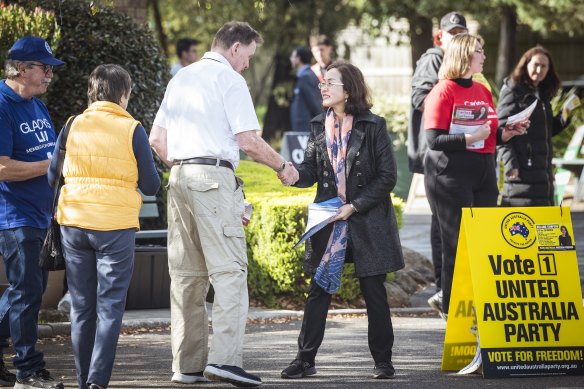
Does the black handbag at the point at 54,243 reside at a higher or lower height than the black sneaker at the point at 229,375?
higher

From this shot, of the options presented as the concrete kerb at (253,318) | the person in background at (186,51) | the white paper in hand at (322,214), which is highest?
the person in background at (186,51)

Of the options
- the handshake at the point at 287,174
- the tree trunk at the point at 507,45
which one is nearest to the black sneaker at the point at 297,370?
the handshake at the point at 287,174

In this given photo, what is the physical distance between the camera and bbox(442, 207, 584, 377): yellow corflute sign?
721 centimetres

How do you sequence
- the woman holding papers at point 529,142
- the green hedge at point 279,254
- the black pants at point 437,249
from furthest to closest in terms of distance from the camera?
1. the green hedge at point 279,254
2. the woman holding papers at point 529,142
3. the black pants at point 437,249

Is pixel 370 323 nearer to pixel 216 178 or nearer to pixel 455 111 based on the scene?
pixel 216 178

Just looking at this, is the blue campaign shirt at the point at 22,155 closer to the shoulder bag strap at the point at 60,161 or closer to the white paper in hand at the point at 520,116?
the shoulder bag strap at the point at 60,161

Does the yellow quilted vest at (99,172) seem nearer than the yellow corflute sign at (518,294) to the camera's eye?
Yes

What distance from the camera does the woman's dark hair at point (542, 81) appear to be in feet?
32.6

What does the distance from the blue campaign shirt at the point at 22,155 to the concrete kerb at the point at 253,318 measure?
220 cm

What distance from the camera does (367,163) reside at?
731cm

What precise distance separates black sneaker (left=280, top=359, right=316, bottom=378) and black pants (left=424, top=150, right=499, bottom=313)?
172 cm

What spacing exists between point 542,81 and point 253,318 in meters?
3.03

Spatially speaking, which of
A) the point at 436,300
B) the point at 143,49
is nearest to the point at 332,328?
the point at 436,300

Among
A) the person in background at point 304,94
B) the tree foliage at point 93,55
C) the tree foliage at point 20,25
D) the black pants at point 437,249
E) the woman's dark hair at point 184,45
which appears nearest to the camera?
the black pants at point 437,249
